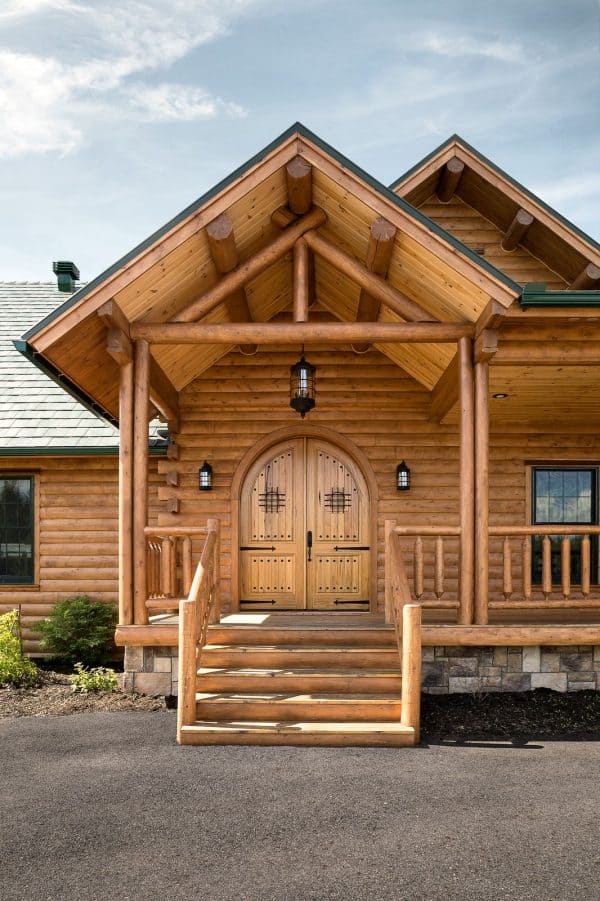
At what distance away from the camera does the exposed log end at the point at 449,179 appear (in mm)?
9102

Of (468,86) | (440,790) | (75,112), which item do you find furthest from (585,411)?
(75,112)

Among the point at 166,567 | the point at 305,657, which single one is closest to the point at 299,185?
the point at 166,567

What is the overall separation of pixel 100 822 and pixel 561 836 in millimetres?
2827

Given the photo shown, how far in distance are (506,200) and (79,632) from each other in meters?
8.29

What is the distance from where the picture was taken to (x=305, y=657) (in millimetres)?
6762

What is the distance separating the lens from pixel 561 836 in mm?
4098

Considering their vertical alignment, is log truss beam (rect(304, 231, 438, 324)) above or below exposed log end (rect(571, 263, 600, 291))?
below

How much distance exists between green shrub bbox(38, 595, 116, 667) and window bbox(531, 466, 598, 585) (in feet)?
20.7

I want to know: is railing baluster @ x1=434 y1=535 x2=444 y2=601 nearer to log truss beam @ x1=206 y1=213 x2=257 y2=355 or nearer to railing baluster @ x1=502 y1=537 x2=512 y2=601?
railing baluster @ x1=502 y1=537 x2=512 y2=601

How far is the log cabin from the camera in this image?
6.49 meters

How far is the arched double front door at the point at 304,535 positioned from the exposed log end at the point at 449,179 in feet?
13.3

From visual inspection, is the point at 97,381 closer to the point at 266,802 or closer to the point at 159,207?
the point at 266,802

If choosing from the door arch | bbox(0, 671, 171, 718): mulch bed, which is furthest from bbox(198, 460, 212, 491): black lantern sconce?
bbox(0, 671, 171, 718): mulch bed

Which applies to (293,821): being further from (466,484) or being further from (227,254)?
(227,254)
